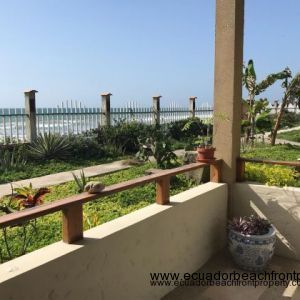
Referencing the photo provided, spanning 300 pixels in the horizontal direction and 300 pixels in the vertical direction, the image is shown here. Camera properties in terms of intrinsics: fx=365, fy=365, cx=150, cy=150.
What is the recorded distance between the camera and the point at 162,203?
339cm

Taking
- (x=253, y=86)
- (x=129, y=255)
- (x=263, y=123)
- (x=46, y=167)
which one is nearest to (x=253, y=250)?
(x=129, y=255)

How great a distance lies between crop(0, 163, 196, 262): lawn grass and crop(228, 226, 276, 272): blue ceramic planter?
1.46 metres

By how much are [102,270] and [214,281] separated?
1.46 metres

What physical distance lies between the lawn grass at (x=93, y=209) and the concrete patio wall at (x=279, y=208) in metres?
1.28

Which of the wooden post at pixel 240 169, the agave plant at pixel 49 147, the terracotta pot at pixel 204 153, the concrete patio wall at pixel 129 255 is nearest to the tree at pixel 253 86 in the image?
the agave plant at pixel 49 147

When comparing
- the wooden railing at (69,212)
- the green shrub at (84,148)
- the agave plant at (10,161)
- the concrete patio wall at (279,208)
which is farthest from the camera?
the green shrub at (84,148)

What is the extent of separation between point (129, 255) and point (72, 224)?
63 cm

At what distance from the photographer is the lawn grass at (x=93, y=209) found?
369cm

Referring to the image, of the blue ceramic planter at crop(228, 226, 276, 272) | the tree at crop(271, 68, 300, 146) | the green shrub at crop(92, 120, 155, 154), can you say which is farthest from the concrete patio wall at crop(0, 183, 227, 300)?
the tree at crop(271, 68, 300, 146)

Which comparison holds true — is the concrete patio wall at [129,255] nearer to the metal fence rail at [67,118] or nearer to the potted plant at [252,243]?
the potted plant at [252,243]

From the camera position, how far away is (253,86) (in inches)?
427

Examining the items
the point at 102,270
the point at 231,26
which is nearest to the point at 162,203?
the point at 102,270

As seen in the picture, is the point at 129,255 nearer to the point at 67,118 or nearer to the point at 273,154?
the point at 273,154

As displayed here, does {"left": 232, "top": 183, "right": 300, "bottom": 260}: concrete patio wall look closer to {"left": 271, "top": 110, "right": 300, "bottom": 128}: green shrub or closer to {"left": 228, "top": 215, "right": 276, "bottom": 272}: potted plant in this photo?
{"left": 228, "top": 215, "right": 276, "bottom": 272}: potted plant
